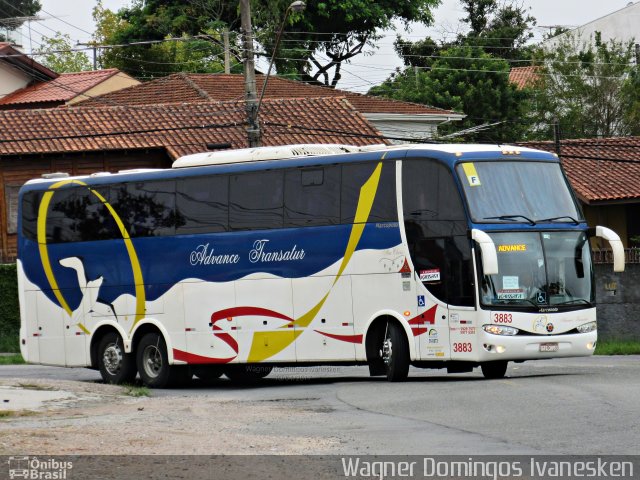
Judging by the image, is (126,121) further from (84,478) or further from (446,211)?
(84,478)

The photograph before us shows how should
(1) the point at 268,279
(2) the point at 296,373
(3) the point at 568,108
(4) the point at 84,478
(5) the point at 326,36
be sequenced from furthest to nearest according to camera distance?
1. (5) the point at 326,36
2. (3) the point at 568,108
3. (2) the point at 296,373
4. (1) the point at 268,279
5. (4) the point at 84,478

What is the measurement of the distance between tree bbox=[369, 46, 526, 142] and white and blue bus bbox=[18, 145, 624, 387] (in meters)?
39.5

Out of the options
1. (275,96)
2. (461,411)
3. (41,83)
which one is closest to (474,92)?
(275,96)

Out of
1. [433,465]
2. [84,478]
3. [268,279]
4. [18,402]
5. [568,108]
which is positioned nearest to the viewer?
[84,478]

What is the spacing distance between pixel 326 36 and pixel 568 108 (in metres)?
13.5

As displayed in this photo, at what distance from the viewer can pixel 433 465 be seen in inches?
452

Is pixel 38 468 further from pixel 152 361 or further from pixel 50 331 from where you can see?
pixel 50 331

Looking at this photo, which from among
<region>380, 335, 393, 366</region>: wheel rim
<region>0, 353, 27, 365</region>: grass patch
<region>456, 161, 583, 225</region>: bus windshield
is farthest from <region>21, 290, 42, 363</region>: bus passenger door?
<region>0, 353, 27, 365</region>: grass patch

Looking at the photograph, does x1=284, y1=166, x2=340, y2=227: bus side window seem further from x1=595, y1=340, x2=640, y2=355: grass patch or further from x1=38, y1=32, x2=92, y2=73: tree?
x1=38, y1=32, x2=92, y2=73: tree

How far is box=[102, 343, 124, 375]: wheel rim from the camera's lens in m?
24.3

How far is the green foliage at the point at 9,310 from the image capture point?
135ft

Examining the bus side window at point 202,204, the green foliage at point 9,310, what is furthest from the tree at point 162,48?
the bus side window at point 202,204

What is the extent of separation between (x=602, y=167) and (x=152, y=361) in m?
29.0

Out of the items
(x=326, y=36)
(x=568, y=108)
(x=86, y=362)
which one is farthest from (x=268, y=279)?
(x=326, y=36)
